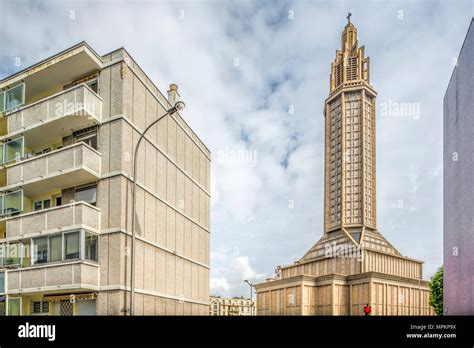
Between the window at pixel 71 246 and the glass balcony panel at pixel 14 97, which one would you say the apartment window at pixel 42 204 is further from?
the glass balcony panel at pixel 14 97

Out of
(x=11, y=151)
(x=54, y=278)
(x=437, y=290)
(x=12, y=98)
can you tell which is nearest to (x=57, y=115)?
(x=11, y=151)

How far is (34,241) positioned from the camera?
77.2 feet

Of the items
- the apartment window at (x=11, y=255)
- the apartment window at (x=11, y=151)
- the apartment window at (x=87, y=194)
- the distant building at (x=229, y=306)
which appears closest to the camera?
the apartment window at (x=87, y=194)

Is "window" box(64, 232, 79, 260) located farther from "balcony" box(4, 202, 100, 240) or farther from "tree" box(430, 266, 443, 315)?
"tree" box(430, 266, 443, 315)

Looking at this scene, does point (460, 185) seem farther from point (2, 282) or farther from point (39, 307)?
point (2, 282)

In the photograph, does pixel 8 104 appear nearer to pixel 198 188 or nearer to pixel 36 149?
pixel 36 149

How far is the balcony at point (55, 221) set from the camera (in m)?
22.3

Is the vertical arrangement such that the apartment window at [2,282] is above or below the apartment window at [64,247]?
below

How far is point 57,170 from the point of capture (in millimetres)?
23500

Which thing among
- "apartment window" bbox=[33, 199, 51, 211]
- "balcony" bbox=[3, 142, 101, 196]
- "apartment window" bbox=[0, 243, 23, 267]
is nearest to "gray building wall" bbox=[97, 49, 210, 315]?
"balcony" bbox=[3, 142, 101, 196]

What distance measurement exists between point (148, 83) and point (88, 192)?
7859mm

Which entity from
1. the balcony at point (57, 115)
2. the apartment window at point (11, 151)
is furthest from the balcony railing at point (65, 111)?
the apartment window at point (11, 151)

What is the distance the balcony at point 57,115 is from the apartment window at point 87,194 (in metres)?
3.47
